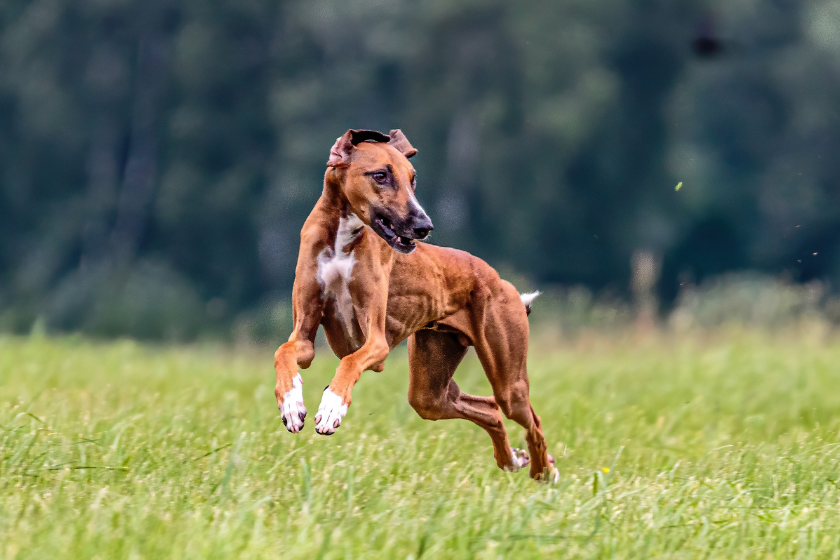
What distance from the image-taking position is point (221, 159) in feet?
88.2

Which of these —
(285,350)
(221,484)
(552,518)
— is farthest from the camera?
(285,350)

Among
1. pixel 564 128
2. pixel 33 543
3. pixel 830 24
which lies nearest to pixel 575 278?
pixel 564 128

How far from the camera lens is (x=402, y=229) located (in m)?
4.74

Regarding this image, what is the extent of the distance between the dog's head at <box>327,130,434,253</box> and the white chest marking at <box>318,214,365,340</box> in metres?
0.08

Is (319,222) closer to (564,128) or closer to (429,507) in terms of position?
(429,507)

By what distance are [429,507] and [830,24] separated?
25.5m

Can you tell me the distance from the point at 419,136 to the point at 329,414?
21076 millimetres

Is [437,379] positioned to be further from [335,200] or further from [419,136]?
[419,136]

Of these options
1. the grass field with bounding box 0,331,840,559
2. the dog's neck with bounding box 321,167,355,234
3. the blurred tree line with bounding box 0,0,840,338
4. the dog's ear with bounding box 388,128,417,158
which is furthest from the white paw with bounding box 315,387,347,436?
the blurred tree line with bounding box 0,0,840,338

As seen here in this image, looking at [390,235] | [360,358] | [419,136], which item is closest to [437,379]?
[360,358]

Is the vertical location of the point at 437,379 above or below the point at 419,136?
below

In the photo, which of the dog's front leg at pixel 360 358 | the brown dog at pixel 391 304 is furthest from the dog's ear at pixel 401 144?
the dog's front leg at pixel 360 358

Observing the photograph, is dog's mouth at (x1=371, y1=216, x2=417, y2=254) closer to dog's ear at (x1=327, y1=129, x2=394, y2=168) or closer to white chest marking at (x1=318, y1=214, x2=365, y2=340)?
white chest marking at (x1=318, y1=214, x2=365, y2=340)

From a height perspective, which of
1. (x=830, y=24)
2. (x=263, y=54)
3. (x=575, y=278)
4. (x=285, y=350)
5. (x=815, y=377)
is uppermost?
(x=830, y=24)
